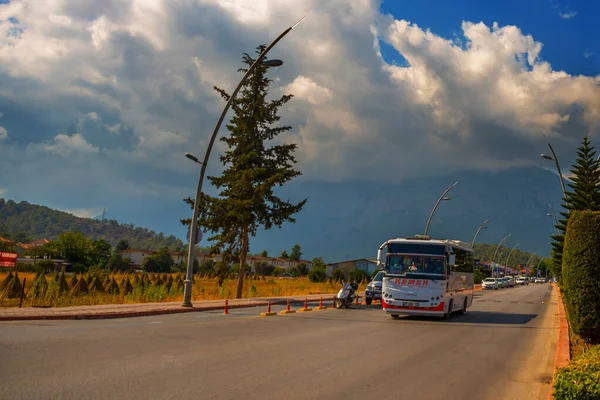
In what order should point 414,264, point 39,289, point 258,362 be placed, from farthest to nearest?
point 39,289, point 414,264, point 258,362

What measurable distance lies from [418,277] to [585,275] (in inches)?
360

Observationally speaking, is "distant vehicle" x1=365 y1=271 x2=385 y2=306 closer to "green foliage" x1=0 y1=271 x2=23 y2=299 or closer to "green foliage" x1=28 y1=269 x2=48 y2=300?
"green foliage" x1=28 y1=269 x2=48 y2=300

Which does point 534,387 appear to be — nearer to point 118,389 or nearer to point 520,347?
point 520,347

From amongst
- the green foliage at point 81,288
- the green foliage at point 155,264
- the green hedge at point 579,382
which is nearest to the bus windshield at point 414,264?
the green hedge at point 579,382

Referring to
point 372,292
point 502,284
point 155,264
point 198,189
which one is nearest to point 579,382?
point 198,189

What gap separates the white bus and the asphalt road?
364 centimetres

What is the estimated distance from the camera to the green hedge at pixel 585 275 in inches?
423

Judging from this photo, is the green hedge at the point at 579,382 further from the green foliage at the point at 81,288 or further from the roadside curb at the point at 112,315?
the green foliage at the point at 81,288

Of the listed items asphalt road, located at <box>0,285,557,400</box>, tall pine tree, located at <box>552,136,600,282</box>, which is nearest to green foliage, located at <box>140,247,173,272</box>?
tall pine tree, located at <box>552,136,600,282</box>

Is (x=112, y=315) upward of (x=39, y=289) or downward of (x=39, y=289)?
downward

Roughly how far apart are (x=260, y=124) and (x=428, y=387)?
88.1ft

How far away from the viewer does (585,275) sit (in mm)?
10922

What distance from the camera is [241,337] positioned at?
42.0ft

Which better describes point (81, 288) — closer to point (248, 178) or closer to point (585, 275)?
point (248, 178)
